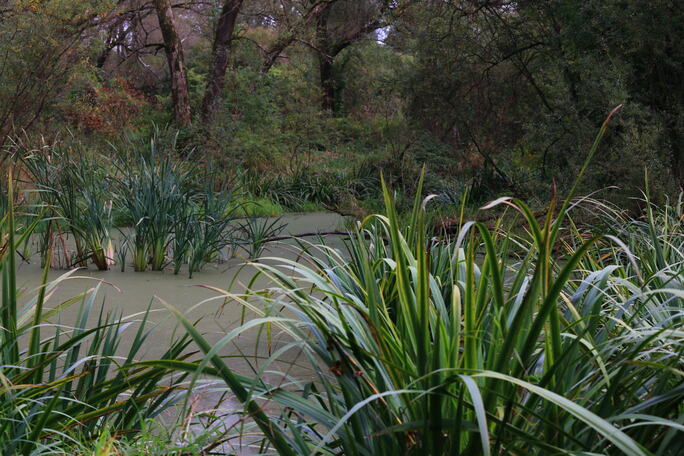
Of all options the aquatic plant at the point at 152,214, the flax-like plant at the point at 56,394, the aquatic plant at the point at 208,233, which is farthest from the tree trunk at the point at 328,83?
the flax-like plant at the point at 56,394

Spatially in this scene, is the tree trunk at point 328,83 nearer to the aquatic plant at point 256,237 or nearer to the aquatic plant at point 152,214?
the aquatic plant at point 256,237

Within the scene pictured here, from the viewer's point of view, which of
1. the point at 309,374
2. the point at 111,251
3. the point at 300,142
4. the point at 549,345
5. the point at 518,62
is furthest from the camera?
the point at 300,142

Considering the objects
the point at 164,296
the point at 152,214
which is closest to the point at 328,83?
the point at 152,214

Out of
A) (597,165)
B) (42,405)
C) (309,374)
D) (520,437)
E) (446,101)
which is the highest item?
(446,101)

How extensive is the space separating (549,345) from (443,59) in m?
7.96

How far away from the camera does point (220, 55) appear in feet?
49.2

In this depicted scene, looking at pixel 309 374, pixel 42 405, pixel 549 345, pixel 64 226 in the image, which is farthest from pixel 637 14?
pixel 42 405

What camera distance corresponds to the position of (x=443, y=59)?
30.3 feet

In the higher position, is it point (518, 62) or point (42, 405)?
point (518, 62)

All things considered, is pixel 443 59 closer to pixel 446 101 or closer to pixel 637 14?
pixel 446 101

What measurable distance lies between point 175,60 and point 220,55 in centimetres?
90

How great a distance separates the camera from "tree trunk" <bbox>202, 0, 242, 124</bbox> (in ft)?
48.8

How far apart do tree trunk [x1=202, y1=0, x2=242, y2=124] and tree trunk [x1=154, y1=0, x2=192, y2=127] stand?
0.49 m

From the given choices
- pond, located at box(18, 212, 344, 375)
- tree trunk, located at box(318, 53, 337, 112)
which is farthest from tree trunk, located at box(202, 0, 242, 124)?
pond, located at box(18, 212, 344, 375)
